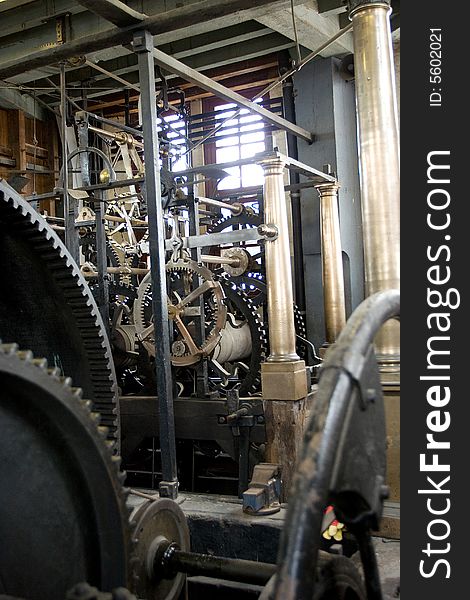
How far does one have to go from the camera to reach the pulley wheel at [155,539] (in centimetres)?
173

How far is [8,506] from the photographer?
124 cm

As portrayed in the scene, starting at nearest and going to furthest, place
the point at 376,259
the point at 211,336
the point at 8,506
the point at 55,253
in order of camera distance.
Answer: the point at 8,506 → the point at 55,253 → the point at 376,259 → the point at 211,336

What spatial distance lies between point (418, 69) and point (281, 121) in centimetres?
340

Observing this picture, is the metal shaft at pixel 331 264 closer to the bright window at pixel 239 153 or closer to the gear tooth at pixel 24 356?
the bright window at pixel 239 153

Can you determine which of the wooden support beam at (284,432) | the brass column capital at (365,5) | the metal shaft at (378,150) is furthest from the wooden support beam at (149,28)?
the wooden support beam at (284,432)

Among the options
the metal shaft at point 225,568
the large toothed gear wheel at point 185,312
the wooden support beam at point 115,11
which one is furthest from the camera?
the large toothed gear wheel at point 185,312

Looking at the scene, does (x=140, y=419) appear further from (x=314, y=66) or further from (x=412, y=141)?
(x=314, y=66)

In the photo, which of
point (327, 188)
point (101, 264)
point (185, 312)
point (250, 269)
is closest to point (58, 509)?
point (185, 312)

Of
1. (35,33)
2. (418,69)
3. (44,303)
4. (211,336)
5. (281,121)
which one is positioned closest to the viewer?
(418,69)

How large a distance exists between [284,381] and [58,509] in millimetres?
2910

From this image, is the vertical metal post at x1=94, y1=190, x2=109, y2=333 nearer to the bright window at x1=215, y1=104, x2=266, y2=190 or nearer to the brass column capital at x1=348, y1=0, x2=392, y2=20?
the brass column capital at x1=348, y1=0, x2=392, y2=20

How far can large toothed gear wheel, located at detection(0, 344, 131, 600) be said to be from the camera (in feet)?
4.01

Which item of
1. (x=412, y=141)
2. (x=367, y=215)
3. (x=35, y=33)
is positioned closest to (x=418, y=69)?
(x=412, y=141)

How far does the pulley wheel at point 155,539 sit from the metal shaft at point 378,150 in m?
1.16
